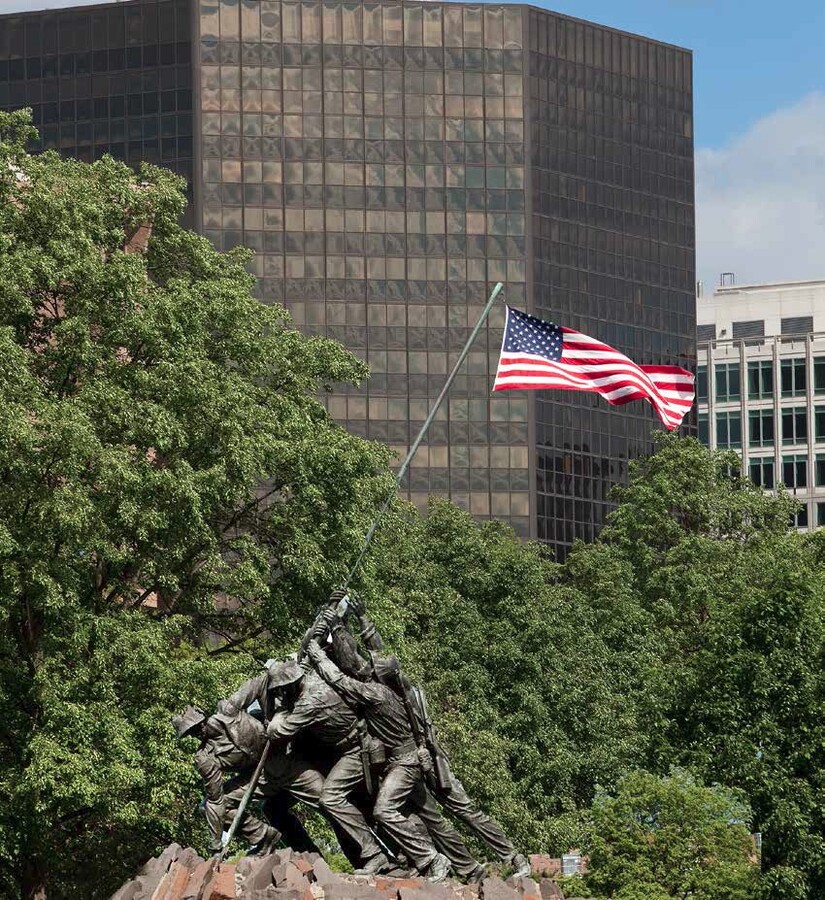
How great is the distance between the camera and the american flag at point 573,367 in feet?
127

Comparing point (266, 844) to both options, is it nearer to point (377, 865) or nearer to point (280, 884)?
point (377, 865)

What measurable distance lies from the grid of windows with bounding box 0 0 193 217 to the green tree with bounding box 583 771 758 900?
248ft

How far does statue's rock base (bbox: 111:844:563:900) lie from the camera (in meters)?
31.0

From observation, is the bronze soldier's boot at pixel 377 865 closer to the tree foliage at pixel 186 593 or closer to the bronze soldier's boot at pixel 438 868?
the bronze soldier's boot at pixel 438 868

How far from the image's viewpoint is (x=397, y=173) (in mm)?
121625

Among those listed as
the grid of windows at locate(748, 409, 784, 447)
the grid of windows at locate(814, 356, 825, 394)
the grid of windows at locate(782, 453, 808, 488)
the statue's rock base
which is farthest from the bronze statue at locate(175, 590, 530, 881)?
the grid of windows at locate(748, 409, 784, 447)

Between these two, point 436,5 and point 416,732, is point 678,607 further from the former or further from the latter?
point 436,5

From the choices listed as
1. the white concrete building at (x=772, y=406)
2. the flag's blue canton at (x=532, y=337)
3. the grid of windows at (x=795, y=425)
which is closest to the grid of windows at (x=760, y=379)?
the white concrete building at (x=772, y=406)

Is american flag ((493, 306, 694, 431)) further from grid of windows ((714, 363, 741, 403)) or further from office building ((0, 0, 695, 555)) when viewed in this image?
grid of windows ((714, 363, 741, 403))

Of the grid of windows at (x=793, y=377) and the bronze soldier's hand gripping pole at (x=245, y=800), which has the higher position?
the grid of windows at (x=793, y=377)

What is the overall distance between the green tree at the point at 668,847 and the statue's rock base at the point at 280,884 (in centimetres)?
1614

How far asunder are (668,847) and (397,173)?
7539 centimetres

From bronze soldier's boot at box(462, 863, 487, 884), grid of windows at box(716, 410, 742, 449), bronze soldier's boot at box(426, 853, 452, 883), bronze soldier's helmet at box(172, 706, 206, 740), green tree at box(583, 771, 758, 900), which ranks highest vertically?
grid of windows at box(716, 410, 742, 449)

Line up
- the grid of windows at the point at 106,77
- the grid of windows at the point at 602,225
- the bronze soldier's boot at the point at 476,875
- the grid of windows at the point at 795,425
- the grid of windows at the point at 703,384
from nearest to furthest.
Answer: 1. the bronze soldier's boot at the point at 476,875
2. the grid of windows at the point at 106,77
3. the grid of windows at the point at 602,225
4. the grid of windows at the point at 795,425
5. the grid of windows at the point at 703,384
